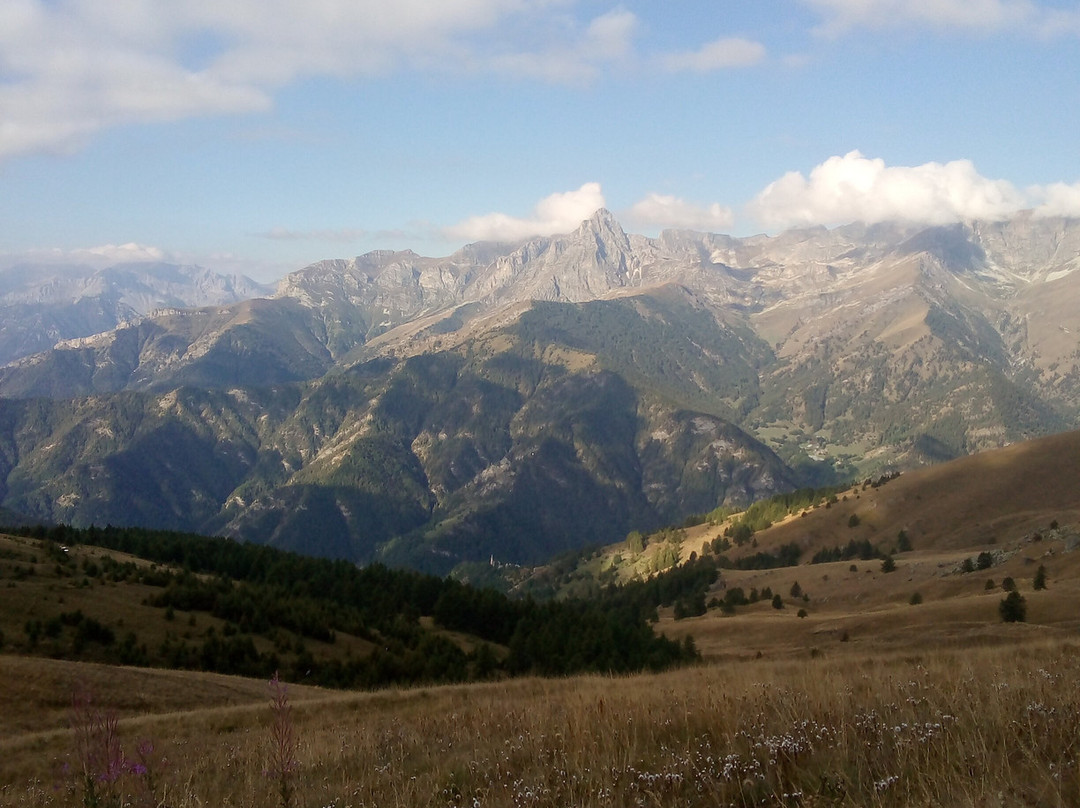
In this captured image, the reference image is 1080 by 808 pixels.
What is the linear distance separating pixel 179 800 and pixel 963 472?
218248 mm

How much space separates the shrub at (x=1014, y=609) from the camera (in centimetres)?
4731

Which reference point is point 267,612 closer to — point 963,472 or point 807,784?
point 807,784

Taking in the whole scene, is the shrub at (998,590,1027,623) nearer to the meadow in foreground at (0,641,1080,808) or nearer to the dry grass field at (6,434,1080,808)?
the dry grass field at (6,434,1080,808)

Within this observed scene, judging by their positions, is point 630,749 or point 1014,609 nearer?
point 630,749

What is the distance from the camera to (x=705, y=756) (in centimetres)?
752

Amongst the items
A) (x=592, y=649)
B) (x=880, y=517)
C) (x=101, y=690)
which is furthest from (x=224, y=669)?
(x=880, y=517)

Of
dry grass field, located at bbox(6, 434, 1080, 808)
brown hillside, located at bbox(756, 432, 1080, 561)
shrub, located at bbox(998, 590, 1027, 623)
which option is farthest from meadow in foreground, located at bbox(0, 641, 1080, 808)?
brown hillside, located at bbox(756, 432, 1080, 561)

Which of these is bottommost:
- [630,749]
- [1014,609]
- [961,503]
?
[961,503]

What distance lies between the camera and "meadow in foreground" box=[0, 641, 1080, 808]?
6125mm

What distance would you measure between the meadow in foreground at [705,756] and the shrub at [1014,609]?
42136 mm

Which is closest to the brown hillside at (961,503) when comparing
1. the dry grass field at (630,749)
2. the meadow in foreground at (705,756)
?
the dry grass field at (630,749)

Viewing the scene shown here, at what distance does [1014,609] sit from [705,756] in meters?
51.5

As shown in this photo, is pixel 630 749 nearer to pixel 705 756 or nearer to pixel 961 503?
pixel 705 756

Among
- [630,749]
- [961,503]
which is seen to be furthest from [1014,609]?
[961,503]
